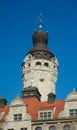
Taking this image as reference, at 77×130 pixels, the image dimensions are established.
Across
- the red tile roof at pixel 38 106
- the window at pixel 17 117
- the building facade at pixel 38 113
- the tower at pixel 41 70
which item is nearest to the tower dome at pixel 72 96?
the building facade at pixel 38 113

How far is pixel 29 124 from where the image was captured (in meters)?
80.6

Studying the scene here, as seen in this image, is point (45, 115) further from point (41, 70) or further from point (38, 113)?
point (41, 70)

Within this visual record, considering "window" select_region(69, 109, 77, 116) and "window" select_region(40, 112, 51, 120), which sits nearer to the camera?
"window" select_region(69, 109, 77, 116)

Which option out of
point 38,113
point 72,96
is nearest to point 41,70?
point 38,113

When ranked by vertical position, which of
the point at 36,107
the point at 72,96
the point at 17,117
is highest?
the point at 72,96

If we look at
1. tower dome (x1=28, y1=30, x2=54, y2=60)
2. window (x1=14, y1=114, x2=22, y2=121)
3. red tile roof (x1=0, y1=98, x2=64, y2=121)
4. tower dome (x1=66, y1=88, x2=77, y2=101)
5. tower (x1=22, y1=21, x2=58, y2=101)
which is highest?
tower dome (x1=28, y1=30, x2=54, y2=60)

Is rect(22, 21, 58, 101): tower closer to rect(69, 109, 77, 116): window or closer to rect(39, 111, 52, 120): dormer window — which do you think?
rect(39, 111, 52, 120): dormer window

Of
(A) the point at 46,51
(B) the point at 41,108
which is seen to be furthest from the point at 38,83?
(B) the point at 41,108

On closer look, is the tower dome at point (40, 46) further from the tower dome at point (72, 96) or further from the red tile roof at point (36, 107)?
the tower dome at point (72, 96)

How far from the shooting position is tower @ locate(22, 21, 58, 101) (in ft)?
393

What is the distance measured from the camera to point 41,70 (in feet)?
403

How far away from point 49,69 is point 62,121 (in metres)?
45.0

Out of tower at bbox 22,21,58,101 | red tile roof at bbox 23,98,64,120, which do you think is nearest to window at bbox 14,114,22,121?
red tile roof at bbox 23,98,64,120

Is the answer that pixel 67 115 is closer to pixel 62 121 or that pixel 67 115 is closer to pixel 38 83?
pixel 62 121
